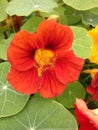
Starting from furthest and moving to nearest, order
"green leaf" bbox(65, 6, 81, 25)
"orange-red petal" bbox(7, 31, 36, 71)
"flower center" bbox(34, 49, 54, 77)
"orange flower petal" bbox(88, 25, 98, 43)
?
"green leaf" bbox(65, 6, 81, 25)
"orange flower petal" bbox(88, 25, 98, 43)
"flower center" bbox(34, 49, 54, 77)
"orange-red petal" bbox(7, 31, 36, 71)

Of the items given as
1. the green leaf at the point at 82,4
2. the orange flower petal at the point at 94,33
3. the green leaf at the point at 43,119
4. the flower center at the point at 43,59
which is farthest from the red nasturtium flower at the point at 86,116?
the green leaf at the point at 82,4

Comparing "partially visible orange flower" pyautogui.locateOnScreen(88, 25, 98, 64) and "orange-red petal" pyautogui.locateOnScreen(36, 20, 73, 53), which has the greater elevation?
"orange-red petal" pyautogui.locateOnScreen(36, 20, 73, 53)

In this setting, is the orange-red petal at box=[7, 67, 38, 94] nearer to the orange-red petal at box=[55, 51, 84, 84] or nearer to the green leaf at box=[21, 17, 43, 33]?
the orange-red petal at box=[55, 51, 84, 84]

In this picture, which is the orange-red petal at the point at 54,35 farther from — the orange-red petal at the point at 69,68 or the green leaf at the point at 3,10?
the green leaf at the point at 3,10

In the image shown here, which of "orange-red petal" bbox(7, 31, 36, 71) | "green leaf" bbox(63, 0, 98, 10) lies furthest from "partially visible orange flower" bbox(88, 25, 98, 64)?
"orange-red petal" bbox(7, 31, 36, 71)

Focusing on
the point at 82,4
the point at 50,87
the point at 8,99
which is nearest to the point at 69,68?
the point at 50,87

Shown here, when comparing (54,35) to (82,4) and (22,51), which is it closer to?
(22,51)
